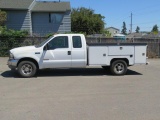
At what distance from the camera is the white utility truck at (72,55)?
11.8m

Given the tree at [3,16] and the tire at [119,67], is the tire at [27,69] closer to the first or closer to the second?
the tire at [119,67]

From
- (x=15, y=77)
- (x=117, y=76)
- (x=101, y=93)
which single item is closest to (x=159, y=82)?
(x=117, y=76)

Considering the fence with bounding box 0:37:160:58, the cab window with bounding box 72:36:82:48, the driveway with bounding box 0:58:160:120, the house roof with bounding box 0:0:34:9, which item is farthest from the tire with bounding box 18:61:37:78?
the house roof with bounding box 0:0:34:9

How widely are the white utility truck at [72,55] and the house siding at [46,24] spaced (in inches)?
837

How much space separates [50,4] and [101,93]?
27481mm

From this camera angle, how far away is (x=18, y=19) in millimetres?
31719

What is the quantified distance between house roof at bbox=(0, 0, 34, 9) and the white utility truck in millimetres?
20240

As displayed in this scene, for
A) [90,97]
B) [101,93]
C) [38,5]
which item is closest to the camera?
[90,97]

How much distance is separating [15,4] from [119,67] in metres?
22.6

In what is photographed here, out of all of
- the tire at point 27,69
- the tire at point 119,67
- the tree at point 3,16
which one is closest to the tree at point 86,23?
the tree at point 3,16

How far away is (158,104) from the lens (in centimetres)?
712

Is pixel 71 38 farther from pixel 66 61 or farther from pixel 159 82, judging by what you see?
pixel 159 82

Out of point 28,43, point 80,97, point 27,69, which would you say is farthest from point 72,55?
point 28,43

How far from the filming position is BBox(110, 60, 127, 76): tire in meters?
12.3
